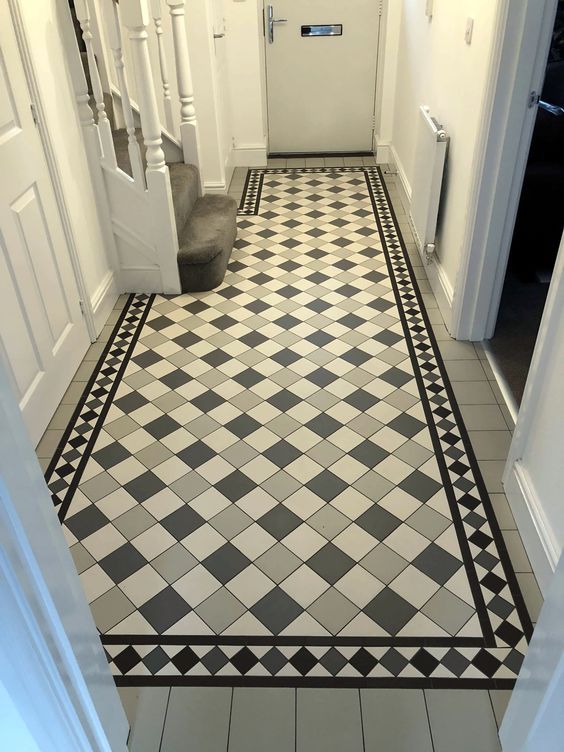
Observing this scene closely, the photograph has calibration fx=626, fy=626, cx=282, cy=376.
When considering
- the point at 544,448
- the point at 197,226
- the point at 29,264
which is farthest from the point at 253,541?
the point at 197,226

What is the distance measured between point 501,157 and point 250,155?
310 centimetres

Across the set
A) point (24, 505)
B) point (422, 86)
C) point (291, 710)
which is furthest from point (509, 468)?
point (422, 86)

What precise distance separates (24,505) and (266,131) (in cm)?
492

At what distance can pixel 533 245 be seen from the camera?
351 cm

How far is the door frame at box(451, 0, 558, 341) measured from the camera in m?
2.27

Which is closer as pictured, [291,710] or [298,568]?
[291,710]

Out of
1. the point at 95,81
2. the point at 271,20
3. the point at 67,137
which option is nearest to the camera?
the point at 67,137

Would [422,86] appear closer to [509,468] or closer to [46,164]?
[46,164]

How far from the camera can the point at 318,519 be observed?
2.16 metres

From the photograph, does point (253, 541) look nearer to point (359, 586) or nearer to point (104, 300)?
point (359, 586)

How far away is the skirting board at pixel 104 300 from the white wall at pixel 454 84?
5.85ft

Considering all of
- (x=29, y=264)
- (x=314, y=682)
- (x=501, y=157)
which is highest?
(x=501, y=157)

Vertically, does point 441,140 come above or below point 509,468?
above

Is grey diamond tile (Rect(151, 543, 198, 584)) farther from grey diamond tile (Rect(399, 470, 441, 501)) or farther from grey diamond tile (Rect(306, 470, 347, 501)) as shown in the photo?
grey diamond tile (Rect(399, 470, 441, 501))
